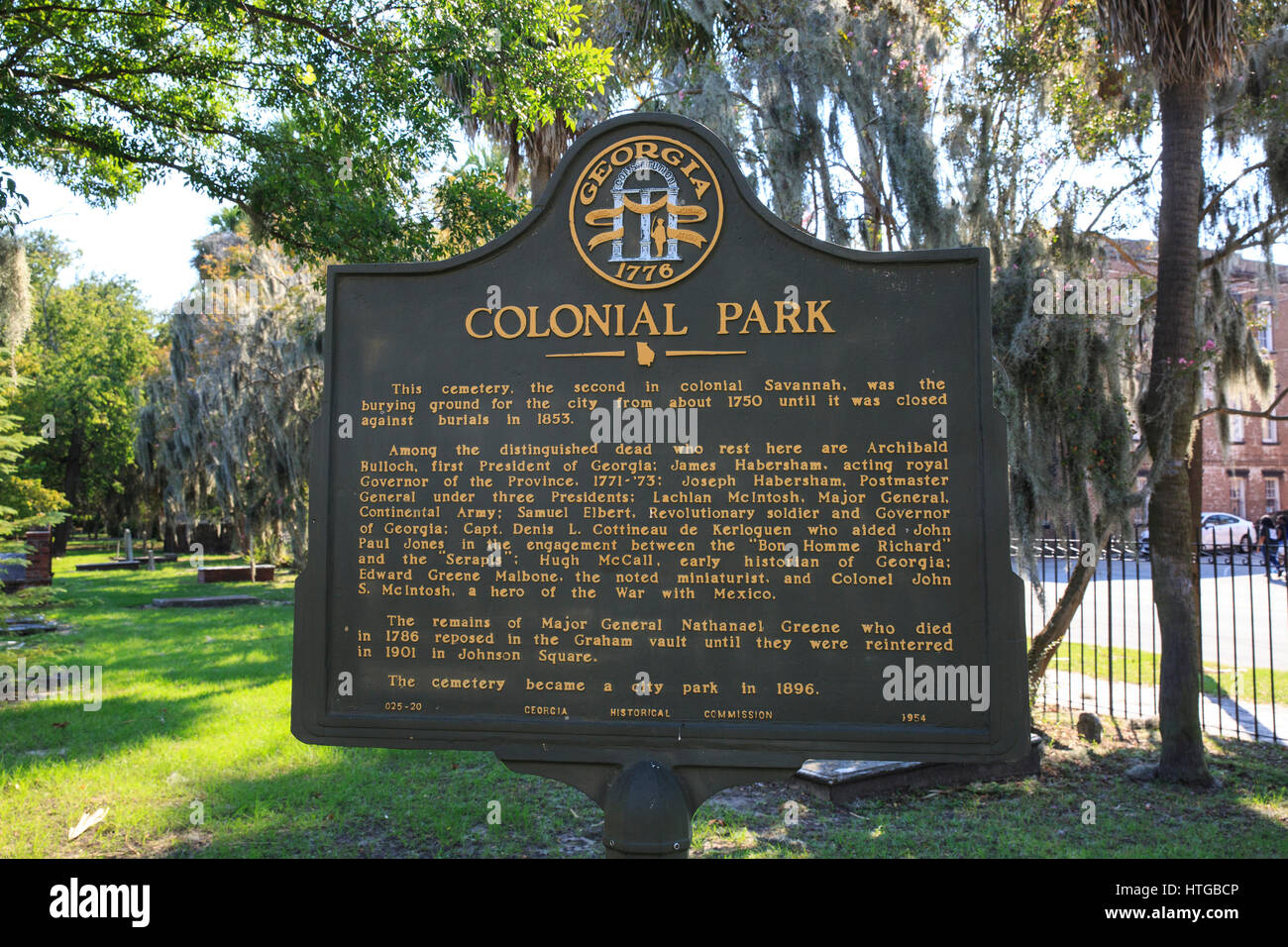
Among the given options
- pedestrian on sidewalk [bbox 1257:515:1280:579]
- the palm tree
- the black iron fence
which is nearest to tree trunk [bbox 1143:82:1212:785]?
the palm tree

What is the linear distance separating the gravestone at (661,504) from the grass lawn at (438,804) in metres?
2.71

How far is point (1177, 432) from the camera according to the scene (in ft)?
26.4

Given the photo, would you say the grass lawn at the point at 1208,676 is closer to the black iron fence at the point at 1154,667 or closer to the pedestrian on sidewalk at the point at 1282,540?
the black iron fence at the point at 1154,667

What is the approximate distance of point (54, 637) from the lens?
531 inches

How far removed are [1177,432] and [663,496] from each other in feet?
20.2

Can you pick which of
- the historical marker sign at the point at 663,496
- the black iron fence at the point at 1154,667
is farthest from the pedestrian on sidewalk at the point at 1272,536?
the historical marker sign at the point at 663,496

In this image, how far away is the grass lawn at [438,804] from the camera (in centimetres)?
624

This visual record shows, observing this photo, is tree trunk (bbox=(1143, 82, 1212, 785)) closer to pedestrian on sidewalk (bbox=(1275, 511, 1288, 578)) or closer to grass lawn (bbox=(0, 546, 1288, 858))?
grass lawn (bbox=(0, 546, 1288, 858))

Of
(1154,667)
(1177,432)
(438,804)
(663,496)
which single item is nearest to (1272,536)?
(1154,667)

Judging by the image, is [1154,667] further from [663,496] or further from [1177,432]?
[663,496]

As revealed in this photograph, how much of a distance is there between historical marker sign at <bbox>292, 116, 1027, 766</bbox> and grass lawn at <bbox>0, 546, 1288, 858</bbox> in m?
2.73

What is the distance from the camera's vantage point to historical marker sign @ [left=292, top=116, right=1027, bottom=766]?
379 centimetres

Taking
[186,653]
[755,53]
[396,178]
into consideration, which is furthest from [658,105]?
[186,653]

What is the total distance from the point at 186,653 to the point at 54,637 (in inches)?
75.5
